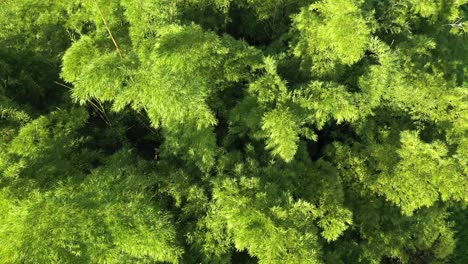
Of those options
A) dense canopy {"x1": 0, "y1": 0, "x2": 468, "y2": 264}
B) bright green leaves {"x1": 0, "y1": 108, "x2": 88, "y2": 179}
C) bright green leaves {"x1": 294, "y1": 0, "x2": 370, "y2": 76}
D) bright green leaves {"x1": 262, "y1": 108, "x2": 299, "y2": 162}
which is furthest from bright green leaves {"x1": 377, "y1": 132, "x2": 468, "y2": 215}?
bright green leaves {"x1": 0, "y1": 108, "x2": 88, "y2": 179}

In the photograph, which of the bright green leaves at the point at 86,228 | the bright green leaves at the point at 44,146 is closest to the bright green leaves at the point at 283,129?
the bright green leaves at the point at 86,228

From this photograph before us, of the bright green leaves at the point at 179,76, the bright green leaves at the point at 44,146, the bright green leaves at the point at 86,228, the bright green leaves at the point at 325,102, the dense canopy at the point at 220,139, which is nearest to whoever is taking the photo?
the bright green leaves at the point at 86,228

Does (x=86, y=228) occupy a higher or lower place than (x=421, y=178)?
higher

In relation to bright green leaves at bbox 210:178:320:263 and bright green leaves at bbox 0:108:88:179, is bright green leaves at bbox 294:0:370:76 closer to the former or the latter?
bright green leaves at bbox 210:178:320:263

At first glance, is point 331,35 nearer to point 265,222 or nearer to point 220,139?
point 220,139

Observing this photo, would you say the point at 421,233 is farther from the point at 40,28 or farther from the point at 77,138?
the point at 40,28

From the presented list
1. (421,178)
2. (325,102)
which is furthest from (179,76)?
(421,178)

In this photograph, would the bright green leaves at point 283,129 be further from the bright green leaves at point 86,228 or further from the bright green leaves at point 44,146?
the bright green leaves at point 44,146
